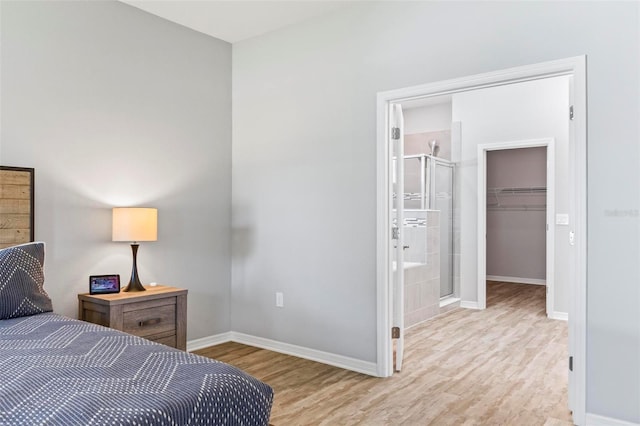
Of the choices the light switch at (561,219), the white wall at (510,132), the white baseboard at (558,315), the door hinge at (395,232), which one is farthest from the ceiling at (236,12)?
the white baseboard at (558,315)

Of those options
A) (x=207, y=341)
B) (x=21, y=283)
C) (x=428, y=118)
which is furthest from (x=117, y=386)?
(x=428, y=118)

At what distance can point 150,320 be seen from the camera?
125 inches

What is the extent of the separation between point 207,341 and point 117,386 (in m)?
2.74

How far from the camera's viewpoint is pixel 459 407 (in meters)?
2.79

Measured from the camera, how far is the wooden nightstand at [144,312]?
2.99 m

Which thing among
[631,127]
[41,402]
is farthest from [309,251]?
[41,402]

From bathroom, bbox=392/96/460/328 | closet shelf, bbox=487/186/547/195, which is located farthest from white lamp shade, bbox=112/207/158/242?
closet shelf, bbox=487/186/547/195

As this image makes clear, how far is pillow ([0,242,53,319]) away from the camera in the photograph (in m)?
2.30

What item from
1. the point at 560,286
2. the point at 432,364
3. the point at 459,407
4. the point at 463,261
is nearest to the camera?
the point at 459,407

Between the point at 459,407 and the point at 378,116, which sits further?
the point at 378,116

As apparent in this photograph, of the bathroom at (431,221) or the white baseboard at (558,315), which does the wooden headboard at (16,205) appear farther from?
the white baseboard at (558,315)

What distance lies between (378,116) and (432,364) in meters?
1.90

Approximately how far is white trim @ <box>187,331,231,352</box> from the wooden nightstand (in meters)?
0.58

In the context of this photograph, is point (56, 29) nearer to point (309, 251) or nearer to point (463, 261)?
point (309, 251)
